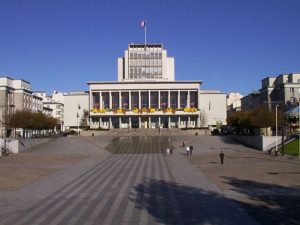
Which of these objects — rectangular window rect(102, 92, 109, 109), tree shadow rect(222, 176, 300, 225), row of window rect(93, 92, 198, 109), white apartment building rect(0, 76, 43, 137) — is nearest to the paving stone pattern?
tree shadow rect(222, 176, 300, 225)

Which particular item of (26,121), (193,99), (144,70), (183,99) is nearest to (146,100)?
(183,99)

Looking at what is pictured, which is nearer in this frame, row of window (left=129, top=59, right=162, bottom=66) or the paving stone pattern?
the paving stone pattern

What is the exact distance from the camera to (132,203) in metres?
24.3

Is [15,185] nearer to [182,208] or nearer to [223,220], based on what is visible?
[182,208]

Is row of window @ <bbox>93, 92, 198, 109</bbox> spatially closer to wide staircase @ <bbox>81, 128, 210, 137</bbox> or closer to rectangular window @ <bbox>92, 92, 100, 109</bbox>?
rectangular window @ <bbox>92, 92, 100, 109</bbox>

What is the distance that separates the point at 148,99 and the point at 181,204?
116067 mm

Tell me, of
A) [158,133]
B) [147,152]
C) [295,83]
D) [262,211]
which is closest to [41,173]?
[262,211]

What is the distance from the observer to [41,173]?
4075 cm

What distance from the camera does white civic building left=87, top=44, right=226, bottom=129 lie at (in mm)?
133375

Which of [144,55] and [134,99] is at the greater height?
[144,55]

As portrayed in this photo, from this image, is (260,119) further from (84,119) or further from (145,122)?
(84,119)

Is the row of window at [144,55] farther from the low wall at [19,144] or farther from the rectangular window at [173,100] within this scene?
the low wall at [19,144]

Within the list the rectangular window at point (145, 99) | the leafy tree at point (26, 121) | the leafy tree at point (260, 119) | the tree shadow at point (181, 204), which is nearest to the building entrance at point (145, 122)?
the rectangular window at point (145, 99)

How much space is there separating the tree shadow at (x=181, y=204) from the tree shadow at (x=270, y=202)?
1.04 metres
